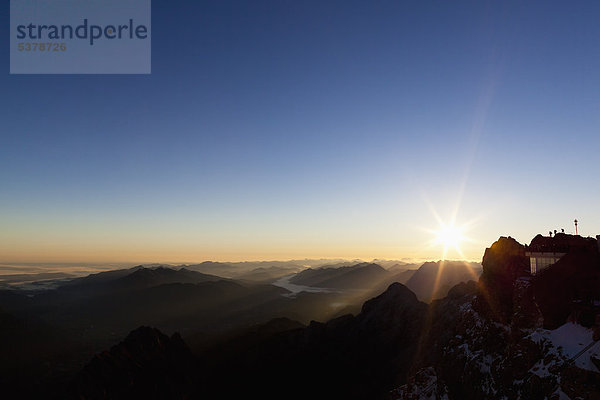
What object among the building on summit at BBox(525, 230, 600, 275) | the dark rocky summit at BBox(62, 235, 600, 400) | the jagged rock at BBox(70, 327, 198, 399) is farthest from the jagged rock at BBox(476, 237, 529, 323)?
the jagged rock at BBox(70, 327, 198, 399)

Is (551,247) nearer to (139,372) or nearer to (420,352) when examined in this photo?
(420,352)

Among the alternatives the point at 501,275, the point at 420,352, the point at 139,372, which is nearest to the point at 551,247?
the point at 501,275

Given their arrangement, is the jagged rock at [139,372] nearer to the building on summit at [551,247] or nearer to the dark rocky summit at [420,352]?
the dark rocky summit at [420,352]

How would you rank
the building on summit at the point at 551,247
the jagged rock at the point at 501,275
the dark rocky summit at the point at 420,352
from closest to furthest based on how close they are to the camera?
the dark rocky summit at the point at 420,352 → the building on summit at the point at 551,247 → the jagged rock at the point at 501,275

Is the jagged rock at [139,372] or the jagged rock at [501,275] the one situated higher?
the jagged rock at [501,275]

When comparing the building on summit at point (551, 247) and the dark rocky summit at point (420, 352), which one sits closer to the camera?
the dark rocky summit at point (420, 352)

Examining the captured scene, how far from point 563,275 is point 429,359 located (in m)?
37.4

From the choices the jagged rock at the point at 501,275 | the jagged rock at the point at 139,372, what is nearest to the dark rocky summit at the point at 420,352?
the jagged rock at the point at 501,275

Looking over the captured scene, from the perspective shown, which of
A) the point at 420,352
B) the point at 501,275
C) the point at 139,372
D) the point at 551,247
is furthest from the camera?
the point at 139,372

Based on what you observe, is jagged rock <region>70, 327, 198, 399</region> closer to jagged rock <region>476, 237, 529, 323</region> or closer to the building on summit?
jagged rock <region>476, 237, 529, 323</region>

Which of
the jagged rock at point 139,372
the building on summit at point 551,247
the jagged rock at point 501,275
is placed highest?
the building on summit at point 551,247

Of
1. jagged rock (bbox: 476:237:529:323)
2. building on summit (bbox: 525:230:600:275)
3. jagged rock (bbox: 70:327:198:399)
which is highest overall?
building on summit (bbox: 525:230:600:275)

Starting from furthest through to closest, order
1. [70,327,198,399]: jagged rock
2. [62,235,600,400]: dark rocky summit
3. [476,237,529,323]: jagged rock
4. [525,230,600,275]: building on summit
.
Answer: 1. [70,327,198,399]: jagged rock
2. [476,237,529,323]: jagged rock
3. [525,230,600,275]: building on summit
4. [62,235,600,400]: dark rocky summit

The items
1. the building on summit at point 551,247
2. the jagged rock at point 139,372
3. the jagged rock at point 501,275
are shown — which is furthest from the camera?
the jagged rock at point 139,372
